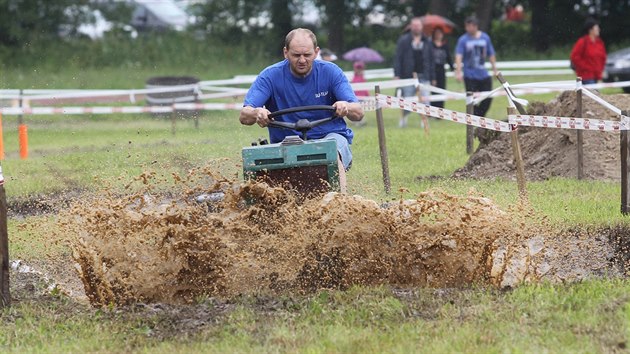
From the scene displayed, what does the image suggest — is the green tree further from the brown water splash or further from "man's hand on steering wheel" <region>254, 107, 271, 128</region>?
the brown water splash

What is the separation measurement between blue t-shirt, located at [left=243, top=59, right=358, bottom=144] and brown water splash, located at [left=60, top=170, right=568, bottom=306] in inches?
47.2

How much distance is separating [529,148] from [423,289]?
799 cm

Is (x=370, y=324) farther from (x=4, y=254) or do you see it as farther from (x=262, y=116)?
(x=4, y=254)

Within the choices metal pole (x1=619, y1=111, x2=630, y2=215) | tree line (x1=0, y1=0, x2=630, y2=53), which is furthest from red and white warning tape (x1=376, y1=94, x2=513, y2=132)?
tree line (x1=0, y1=0, x2=630, y2=53)

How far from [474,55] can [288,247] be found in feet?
47.4

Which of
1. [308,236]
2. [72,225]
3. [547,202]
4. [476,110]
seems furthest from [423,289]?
[476,110]

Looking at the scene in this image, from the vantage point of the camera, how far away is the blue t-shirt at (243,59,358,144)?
9219 mm

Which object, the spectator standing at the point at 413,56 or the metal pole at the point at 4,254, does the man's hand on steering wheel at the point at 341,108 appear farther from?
the spectator standing at the point at 413,56

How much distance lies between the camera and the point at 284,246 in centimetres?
802

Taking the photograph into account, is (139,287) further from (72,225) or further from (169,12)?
(169,12)

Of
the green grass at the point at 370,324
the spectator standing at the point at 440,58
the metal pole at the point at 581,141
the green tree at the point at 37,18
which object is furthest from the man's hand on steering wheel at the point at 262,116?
the green tree at the point at 37,18

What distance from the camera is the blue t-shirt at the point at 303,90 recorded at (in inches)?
363

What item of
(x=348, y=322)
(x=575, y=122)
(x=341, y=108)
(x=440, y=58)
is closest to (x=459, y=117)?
(x=575, y=122)

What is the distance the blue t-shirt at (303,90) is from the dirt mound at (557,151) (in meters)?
5.50
